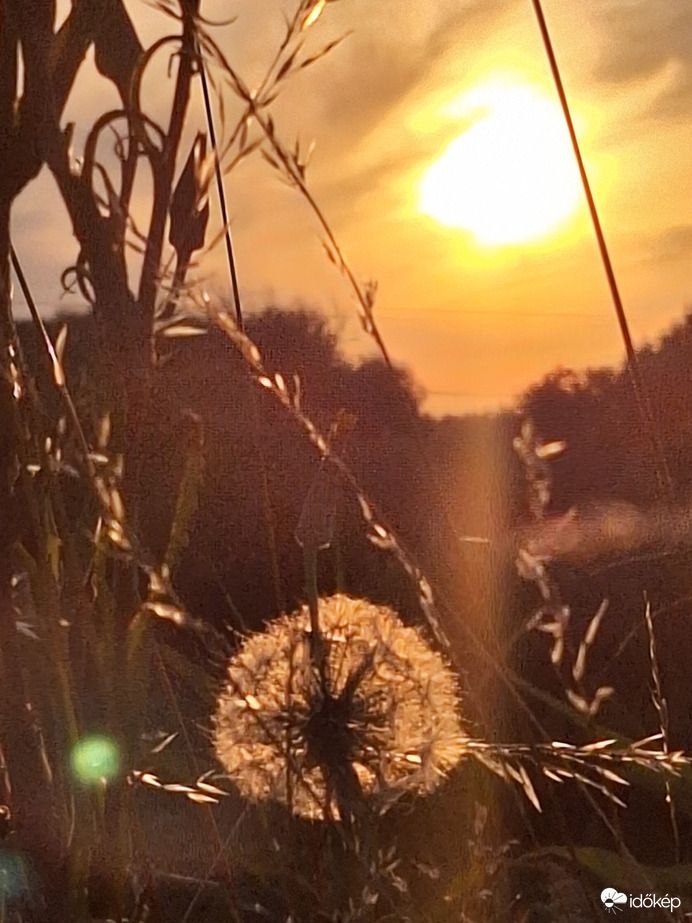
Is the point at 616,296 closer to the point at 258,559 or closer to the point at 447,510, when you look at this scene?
the point at 447,510

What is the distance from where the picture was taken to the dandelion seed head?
94 cm

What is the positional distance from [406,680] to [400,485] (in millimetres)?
230

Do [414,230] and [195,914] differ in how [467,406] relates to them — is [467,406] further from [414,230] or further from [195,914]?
[195,914]

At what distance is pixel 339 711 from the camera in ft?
3.13

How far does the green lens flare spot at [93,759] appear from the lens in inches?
37.7

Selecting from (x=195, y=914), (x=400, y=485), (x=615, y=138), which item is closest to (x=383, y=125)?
(x=615, y=138)

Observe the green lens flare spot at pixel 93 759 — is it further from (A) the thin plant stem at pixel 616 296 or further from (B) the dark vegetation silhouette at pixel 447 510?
(A) the thin plant stem at pixel 616 296

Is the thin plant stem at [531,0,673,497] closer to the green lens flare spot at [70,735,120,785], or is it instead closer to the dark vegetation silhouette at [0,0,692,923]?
the dark vegetation silhouette at [0,0,692,923]

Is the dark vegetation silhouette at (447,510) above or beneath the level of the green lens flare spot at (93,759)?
above

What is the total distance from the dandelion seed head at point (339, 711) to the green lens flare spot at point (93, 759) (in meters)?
0.13

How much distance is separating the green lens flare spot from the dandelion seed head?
0.13 m

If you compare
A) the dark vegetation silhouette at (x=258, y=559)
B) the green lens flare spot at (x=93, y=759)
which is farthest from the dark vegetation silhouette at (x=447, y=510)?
the green lens flare spot at (x=93, y=759)

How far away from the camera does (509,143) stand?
94 cm

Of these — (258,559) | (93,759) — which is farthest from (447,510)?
(93,759)
